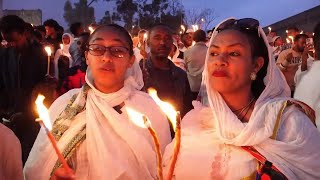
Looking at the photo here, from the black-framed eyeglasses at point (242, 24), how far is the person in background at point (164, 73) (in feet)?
7.30

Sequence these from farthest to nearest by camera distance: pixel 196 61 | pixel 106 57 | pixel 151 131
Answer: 1. pixel 196 61
2. pixel 106 57
3. pixel 151 131

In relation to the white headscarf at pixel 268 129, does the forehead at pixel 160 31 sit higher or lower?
higher

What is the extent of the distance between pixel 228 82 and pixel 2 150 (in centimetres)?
144

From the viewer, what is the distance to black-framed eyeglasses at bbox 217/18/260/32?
10.4ft

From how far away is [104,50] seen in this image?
339 centimetres

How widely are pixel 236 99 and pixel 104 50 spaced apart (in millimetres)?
1005

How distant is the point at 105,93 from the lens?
11.4 feet

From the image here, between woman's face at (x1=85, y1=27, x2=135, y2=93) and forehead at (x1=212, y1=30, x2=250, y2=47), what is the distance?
0.72 metres

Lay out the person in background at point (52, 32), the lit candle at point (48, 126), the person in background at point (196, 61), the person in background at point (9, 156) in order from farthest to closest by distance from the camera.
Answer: the person in background at point (52, 32) < the person in background at point (196, 61) < the person in background at point (9, 156) < the lit candle at point (48, 126)

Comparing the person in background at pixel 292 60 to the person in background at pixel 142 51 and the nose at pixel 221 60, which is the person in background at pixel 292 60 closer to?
the person in background at pixel 142 51

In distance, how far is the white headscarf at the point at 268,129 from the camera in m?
2.76

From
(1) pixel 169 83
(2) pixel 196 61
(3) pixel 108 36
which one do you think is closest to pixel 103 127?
(3) pixel 108 36

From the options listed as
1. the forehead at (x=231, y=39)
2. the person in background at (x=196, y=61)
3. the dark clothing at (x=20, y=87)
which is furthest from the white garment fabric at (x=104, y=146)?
the person in background at (x=196, y=61)

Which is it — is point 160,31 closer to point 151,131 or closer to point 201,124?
point 201,124
